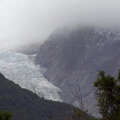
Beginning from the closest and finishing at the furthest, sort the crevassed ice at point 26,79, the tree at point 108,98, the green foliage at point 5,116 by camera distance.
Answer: the green foliage at point 5,116 < the tree at point 108,98 < the crevassed ice at point 26,79

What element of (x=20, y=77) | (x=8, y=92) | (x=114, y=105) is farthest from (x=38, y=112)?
(x=114, y=105)

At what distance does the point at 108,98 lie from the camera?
97.2ft

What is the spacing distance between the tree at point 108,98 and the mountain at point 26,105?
100918 millimetres

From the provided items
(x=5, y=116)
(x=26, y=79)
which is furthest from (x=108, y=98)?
(x=26, y=79)

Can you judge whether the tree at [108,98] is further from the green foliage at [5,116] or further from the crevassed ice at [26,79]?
the crevassed ice at [26,79]

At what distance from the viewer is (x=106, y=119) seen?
95.7ft

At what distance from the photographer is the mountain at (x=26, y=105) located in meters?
135

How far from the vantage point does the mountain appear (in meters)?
135

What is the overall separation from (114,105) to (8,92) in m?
127

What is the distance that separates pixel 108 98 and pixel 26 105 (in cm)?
12174

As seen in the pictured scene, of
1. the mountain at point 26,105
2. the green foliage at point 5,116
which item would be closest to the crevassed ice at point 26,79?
the mountain at point 26,105

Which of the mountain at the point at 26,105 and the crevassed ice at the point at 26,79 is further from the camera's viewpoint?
the crevassed ice at the point at 26,79

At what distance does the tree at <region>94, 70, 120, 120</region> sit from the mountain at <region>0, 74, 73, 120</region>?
10092 cm

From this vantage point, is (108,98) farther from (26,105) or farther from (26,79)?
(26,79)
